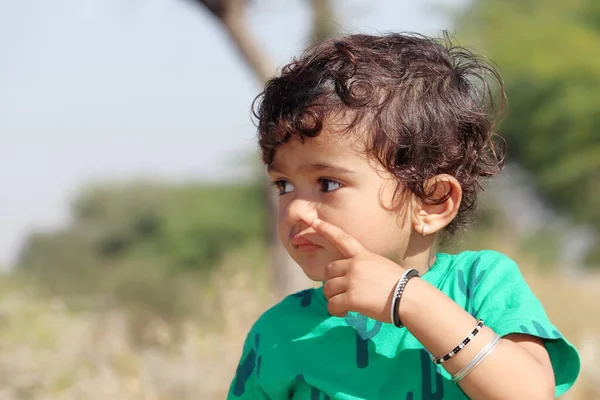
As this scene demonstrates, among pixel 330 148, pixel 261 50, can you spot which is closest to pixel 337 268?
pixel 330 148

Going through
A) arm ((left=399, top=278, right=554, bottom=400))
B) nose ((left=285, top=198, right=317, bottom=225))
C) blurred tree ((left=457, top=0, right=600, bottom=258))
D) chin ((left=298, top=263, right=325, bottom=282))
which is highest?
blurred tree ((left=457, top=0, right=600, bottom=258))

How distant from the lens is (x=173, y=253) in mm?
15766

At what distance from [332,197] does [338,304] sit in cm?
24

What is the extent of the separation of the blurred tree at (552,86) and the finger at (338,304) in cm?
939

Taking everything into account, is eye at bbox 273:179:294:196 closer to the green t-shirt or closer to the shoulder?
the green t-shirt

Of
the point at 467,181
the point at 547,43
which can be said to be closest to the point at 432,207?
the point at 467,181

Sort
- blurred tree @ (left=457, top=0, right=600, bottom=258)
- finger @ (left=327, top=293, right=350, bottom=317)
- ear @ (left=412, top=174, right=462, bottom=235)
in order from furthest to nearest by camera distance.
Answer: blurred tree @ (left=457, top=0, right=600, bottom=258)
ear @ (left=412, top=174, right=462, bottom=235)
finger @ (left=327, top=293, right=350, bottom=317)

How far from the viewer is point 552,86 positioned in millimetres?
11773

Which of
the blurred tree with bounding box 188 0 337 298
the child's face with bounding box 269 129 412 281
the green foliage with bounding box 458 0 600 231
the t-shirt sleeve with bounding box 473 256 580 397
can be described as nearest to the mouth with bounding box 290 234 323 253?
the child's face with bounding box 269 129 412 281

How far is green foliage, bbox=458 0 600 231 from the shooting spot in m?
11.2

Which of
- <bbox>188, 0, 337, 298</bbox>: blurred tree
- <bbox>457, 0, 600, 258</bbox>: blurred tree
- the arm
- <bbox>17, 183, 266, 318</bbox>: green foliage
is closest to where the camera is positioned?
the arm

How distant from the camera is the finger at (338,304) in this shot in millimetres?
1783

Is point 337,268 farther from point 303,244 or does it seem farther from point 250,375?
point 250,375

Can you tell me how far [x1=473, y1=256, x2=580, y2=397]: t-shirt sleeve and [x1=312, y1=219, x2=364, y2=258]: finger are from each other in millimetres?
281
